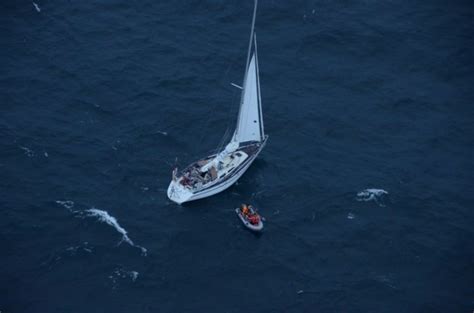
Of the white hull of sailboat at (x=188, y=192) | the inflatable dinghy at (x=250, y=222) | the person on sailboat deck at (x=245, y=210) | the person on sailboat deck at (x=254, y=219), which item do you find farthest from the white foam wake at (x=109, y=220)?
the person on sailboat deck at (x=254, y=219)

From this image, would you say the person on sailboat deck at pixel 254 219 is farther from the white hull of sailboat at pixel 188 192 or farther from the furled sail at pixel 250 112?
the furled sail at pixel 250 112

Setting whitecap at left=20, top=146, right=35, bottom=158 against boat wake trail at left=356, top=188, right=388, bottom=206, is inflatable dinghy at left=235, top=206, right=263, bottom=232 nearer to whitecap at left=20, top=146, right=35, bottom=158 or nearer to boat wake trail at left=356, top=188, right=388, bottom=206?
boat wake trail at left=356, top=188, right=388, bottom=206

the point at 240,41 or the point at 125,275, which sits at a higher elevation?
the point at 240,41

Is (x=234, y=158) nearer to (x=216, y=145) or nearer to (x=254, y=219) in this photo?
(x=216, y=145)

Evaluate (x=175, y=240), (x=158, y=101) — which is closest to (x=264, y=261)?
(x=175, y=240)

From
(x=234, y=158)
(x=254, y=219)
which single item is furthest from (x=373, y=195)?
(x=234, y=158)

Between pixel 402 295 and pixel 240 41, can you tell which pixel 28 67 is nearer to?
pixel 240 41
